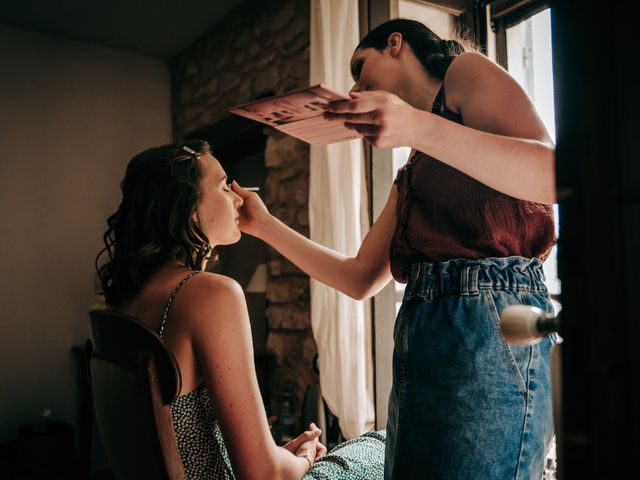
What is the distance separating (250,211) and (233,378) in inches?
25.4

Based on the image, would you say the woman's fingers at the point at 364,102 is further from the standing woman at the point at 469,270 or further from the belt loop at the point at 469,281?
the belt loop at the point at 469,281

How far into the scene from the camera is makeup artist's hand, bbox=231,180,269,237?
1552 millimetres

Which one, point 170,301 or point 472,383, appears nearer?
point 472,383

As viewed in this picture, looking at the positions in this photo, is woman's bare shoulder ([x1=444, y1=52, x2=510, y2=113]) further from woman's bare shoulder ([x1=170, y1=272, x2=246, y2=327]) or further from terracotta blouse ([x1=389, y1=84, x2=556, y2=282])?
woman's bare shoulder ([x1=170, y1=272, x2=246, y2=327])

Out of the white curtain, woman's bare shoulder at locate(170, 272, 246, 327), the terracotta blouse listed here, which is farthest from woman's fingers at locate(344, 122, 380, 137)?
the white curtain

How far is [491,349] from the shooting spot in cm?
85

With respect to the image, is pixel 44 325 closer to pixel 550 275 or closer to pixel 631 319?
pixel 550 275

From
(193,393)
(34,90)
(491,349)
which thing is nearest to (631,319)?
(491,349)

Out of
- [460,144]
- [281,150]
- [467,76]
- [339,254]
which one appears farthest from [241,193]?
[281,150]

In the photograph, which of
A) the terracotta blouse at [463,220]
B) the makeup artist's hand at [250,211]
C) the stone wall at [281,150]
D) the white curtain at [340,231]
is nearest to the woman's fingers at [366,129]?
the terracotta blouse at [463,220]

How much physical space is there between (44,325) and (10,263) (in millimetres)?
501

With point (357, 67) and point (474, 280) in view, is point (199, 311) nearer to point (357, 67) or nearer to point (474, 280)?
point (474, 280)

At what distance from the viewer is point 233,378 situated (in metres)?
1.03

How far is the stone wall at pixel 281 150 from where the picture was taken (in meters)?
2.79
